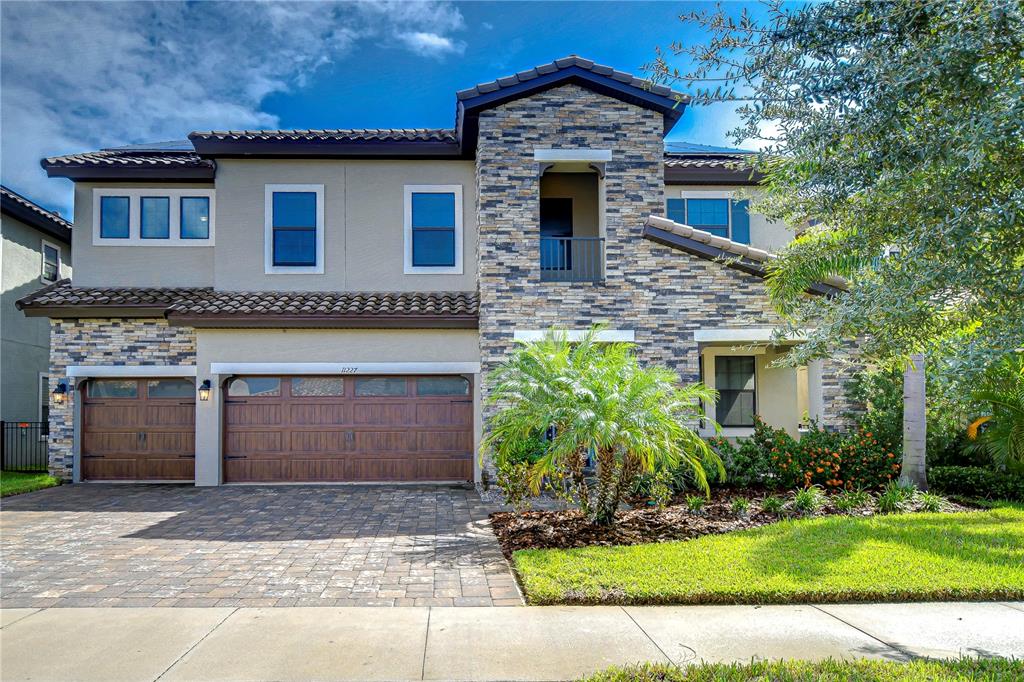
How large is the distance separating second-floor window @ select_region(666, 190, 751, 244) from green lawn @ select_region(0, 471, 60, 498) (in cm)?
1566

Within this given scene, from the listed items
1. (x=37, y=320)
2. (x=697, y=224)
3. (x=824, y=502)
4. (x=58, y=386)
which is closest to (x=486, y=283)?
(x=697, y=224)

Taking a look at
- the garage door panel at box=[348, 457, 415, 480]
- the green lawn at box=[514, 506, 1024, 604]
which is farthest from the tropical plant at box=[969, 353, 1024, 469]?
the garage door panel at box=[348, 457, 415, 480]

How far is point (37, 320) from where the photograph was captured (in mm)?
19969

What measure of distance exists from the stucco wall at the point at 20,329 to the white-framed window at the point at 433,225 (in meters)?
11.6

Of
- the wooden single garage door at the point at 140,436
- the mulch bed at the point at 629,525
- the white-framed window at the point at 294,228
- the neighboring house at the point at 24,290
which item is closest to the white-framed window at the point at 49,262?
the neighboring house at the point at 24,290

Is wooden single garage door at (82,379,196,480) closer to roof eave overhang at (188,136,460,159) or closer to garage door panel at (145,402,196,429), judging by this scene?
garage door panel at (145,402,196,429)

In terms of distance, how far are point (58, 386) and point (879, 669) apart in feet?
54.2

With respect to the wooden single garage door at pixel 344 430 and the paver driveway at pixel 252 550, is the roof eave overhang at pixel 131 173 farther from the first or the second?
the paver driveway at pixel 252 550

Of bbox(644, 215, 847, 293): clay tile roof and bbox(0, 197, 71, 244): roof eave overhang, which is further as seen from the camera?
bbox(0, 197, 71, 244): roof eave overhang

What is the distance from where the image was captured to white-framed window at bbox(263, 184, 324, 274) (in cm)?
1560

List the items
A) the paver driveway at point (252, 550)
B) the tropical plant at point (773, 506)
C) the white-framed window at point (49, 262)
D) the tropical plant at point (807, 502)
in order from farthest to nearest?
the white-framed window at point (49, 262) → the tropical plant at point (807, 502) → the tropical plant at point (773, 506) → the paver driveway at point (252, 550)

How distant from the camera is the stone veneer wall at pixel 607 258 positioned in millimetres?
14047

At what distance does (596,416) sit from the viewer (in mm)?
8477

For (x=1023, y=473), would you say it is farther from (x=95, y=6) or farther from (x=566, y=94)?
(x=95, y=6)
